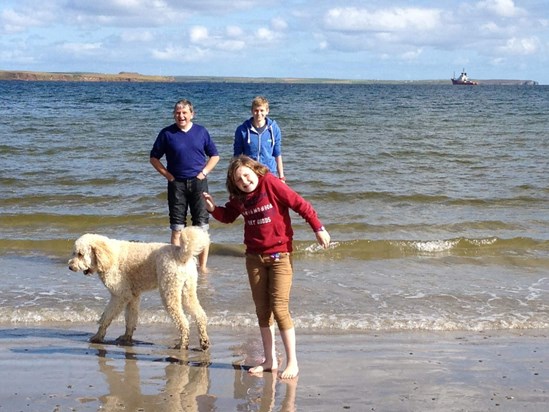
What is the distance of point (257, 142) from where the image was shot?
7.94m

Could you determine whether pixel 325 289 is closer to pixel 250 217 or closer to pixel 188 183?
pixel 188 183

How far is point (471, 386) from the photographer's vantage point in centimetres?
531

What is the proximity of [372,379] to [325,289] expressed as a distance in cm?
334

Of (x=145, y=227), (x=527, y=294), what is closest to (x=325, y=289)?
(x=527, y=294)

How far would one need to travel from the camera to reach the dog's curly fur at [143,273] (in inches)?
246

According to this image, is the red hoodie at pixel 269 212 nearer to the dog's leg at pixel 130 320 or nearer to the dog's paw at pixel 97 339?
the dog's leg at pixel 130 320

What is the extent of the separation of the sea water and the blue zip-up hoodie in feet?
5.19

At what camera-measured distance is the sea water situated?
795 centimetres

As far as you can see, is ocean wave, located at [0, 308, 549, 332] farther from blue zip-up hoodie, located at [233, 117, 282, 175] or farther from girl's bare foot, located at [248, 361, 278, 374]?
blue zip-up hoodie, located at [233, 117, 282, 175]

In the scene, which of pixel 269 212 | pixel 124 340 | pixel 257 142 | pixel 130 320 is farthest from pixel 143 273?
pixel 257 142

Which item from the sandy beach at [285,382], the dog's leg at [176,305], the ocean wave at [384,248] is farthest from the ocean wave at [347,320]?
the ocean wave at [384,248]

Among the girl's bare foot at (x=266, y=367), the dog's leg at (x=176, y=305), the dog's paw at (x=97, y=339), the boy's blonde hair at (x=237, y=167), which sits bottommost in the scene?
the dog's paw at (x=97, y=339)

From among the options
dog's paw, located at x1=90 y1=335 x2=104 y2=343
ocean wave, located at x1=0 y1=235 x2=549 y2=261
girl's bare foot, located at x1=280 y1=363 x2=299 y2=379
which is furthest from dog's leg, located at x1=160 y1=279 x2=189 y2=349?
ocean wave, located at x1=0 y1=235 x2=549 y2=261

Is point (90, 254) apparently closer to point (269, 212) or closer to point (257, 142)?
point (269, 212)
